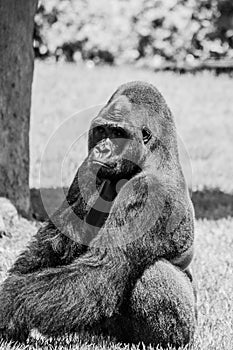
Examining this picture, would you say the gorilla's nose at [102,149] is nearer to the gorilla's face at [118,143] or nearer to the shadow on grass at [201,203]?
the gorilla's face at [118,143]

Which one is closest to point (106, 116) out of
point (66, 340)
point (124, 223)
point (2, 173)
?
point (124, 223)

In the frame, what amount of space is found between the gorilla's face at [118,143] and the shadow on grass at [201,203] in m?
2.91

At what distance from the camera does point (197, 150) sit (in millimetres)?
8562

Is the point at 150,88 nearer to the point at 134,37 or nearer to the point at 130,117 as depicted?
the point at 130,117

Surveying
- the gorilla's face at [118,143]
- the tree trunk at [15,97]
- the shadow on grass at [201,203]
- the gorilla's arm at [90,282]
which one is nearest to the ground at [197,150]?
the shadow on grass at [201,203]

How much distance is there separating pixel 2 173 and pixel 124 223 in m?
2.70

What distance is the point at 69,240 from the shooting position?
10.6ft

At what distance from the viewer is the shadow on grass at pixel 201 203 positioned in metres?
6.17

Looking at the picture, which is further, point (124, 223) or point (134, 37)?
point (134, 37)

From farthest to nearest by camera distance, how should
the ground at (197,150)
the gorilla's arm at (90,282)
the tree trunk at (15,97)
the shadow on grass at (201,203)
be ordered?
the shadow on grass at (201,203)
the tree trunk at (15,97)
the ground at (197,150)
the gorilla's arm at (90,282)

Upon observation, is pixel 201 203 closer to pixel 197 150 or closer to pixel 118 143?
pixel 197 150

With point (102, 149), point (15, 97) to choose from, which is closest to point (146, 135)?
point (102, 149)

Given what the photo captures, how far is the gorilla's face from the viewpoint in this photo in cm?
296

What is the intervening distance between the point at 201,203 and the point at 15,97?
2390 mm
